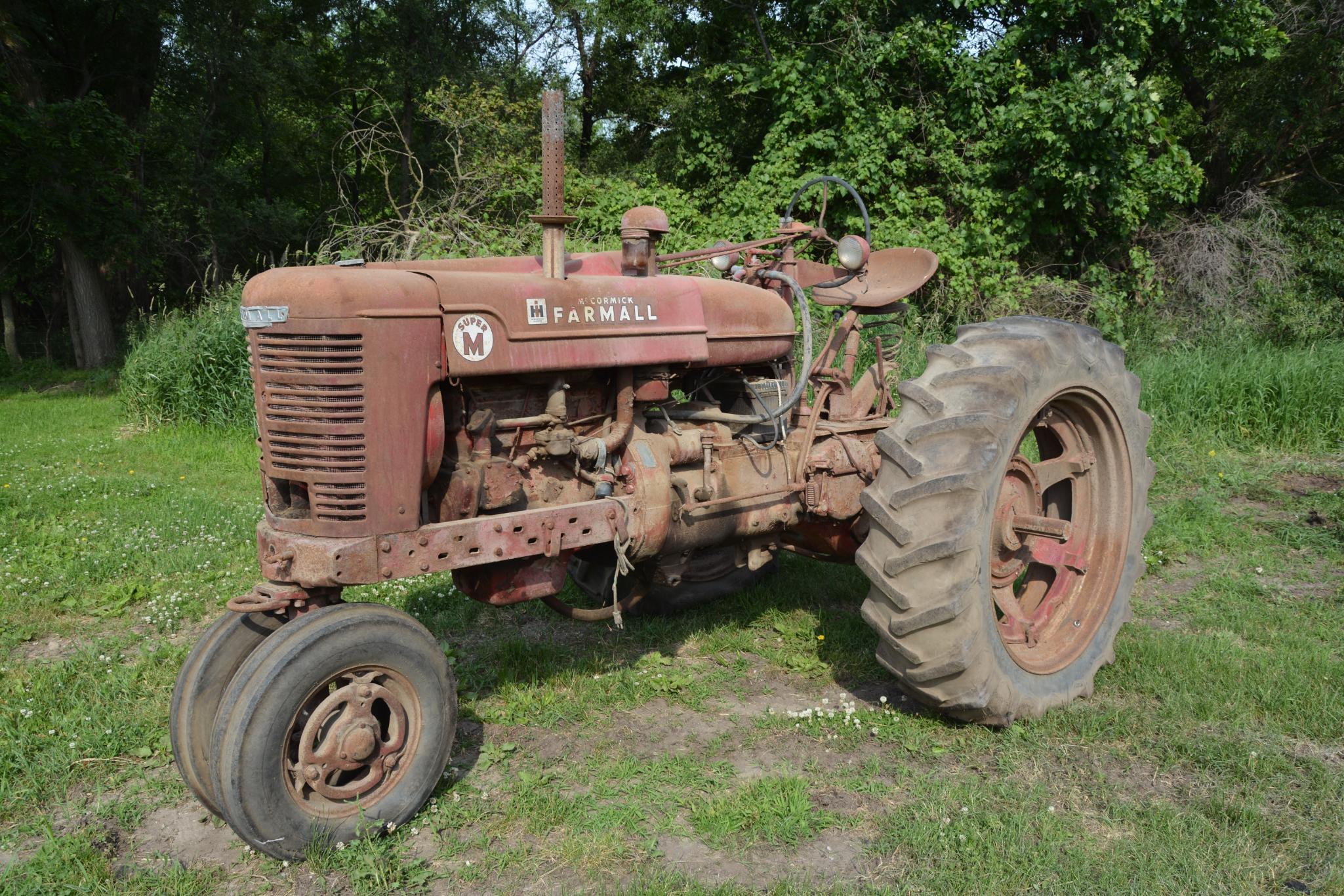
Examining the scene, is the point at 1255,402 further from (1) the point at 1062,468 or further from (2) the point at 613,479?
(2) the point at 613,479

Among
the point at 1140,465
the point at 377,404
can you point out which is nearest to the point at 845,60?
the point at 1140,465

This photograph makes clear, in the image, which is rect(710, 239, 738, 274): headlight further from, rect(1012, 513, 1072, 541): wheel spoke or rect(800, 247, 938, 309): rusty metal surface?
rect(1012, 513, 1072, 541): wheel spoke

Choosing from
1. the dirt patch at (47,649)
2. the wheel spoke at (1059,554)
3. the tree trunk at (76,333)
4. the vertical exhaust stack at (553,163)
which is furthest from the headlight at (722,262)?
the tree trunk at (76,333)

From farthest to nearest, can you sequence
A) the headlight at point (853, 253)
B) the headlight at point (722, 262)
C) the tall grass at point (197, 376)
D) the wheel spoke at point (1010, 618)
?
the tall grass at point (197, 376) → the headlight at point (722, 262) → the headlight at point (853, 253) → the wheel spoke at point (1010, 618)

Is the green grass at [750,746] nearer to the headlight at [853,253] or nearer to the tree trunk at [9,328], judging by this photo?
the headlight at [853,253]

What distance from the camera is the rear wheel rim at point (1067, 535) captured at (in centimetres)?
402

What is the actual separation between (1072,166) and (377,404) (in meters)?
9.57

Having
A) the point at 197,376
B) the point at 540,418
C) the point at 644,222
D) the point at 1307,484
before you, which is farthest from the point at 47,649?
the point at 1307,484

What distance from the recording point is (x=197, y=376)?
9430mm

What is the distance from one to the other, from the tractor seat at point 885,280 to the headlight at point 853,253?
0.85 feet

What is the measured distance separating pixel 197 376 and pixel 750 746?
7.93 m

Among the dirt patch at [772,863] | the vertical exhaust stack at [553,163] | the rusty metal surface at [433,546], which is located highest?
the vertical exhaust stack at [553,163]

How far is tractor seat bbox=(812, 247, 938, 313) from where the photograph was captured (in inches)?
173

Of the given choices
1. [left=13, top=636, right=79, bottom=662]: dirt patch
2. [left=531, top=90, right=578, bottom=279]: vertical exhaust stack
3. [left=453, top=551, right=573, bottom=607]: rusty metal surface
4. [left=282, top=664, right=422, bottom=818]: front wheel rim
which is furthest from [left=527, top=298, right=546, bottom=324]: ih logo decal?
[left=13, top=636, right=79, bottom=662]: dirt patch
